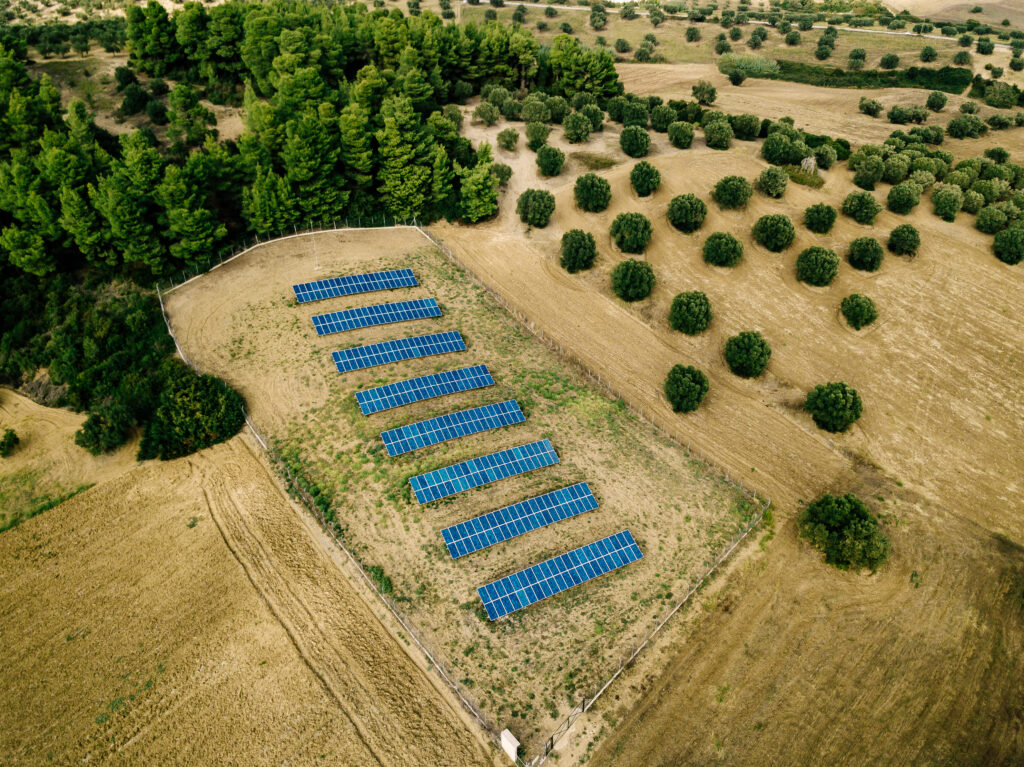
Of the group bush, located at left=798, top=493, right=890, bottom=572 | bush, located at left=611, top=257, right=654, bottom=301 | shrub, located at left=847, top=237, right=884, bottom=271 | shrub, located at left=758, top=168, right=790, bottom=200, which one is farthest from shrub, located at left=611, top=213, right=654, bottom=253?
bush, located at left=798, top=493, right=890, bottom=572

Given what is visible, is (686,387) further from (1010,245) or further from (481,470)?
(1010,245)

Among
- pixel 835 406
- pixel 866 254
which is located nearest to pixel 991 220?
pixel 866 254

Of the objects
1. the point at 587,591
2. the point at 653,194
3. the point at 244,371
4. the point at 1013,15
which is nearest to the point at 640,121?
the point at 653,194

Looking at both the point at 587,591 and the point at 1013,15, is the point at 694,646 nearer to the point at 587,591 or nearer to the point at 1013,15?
the point at 587,591

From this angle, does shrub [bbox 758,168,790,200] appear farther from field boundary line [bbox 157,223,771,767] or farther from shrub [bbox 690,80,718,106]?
shrub [bbox 690,80,718,106]

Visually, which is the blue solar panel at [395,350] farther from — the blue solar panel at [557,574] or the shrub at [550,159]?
the shrub at [550,159]
